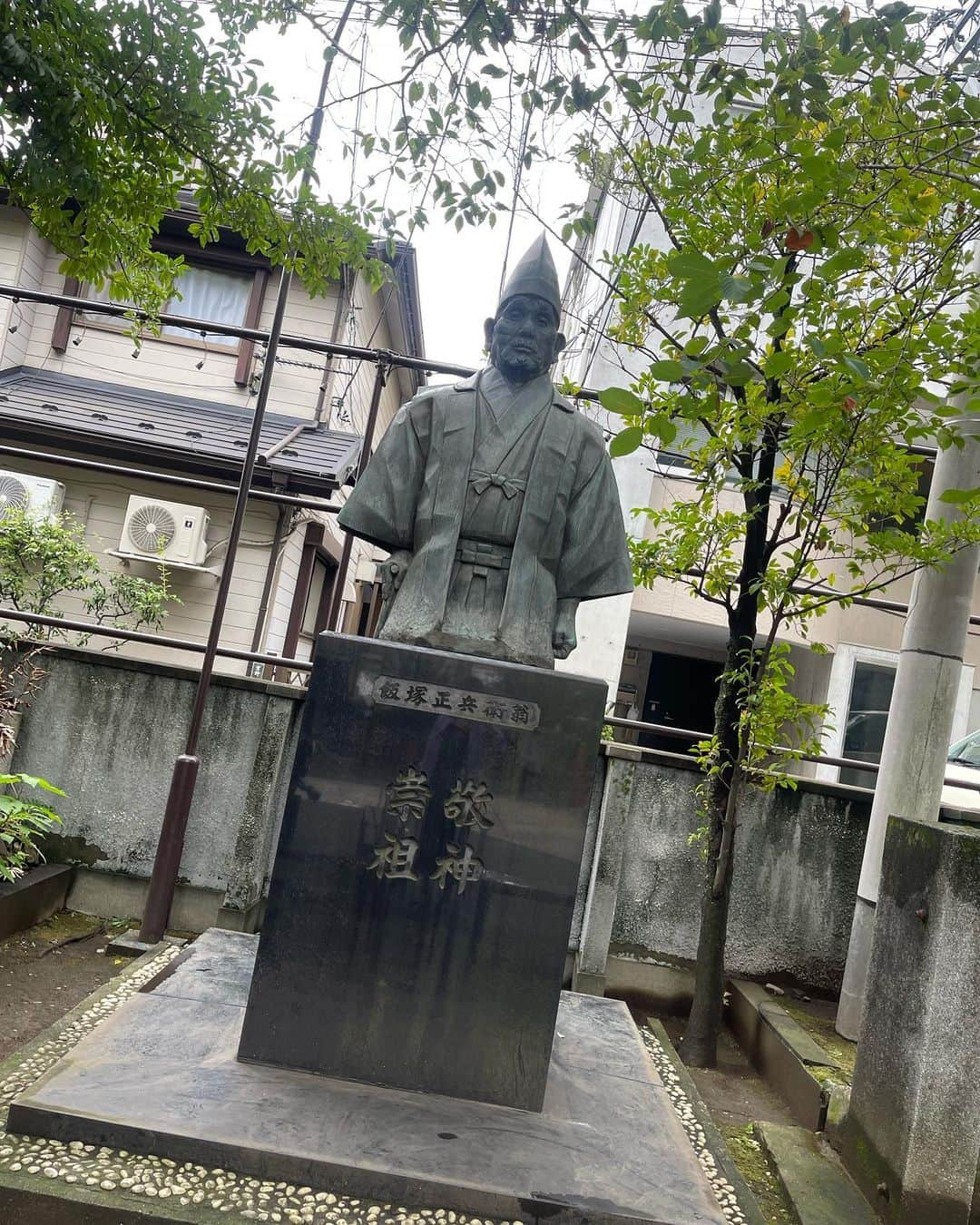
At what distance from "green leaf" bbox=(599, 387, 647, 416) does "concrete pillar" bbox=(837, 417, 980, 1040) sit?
10.6 ft

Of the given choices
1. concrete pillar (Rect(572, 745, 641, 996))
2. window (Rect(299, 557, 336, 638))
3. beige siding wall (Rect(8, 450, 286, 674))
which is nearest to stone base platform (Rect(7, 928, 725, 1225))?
concrete pillar (Rect(572, 745, 641, 996))

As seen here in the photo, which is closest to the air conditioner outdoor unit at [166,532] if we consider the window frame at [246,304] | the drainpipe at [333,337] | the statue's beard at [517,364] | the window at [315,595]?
the window at [315,595]

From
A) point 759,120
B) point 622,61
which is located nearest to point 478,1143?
point 759,120

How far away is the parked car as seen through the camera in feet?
18.3

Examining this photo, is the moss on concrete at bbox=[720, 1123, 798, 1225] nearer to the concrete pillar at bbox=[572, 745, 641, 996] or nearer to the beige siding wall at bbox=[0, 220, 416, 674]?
the concrete pillar at bbox=[572, 745, 641, 996]

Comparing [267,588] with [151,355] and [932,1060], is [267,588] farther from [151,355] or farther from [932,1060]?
[932,1060]

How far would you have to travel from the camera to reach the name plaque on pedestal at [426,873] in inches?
122

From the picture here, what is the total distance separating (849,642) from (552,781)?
7.55 metres

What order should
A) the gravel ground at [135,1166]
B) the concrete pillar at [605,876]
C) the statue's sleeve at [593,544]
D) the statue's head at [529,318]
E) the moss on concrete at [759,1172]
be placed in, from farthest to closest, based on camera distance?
1. the concrete pillar at [605,876]
2. the statue's sleeve at [593,544]
3. the statue's head at [529,318]
4. the moss on concrete at [759,1172]
5. the gravel ground at [135,1166]

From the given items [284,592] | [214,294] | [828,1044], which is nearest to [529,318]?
[828,1044]

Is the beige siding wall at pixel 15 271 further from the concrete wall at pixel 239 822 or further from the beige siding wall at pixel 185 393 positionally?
the concrete wall at pixel 239 822

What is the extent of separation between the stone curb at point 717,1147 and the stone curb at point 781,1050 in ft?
1.82

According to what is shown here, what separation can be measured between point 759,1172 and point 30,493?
752cm

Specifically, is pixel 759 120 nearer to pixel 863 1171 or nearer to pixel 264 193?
pixel 264 193
